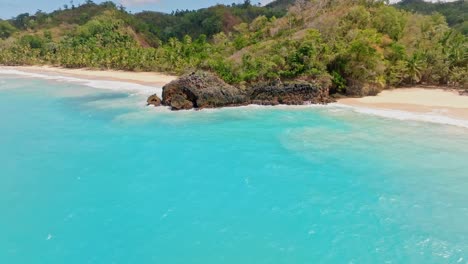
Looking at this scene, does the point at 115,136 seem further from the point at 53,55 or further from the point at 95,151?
the point at 53,55

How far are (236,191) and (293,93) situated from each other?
21.7 metres

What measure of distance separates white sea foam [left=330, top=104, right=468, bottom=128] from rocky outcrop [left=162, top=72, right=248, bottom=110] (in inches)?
441

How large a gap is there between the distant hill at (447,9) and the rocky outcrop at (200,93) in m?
85.9

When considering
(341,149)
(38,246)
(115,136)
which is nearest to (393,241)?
(341,149)

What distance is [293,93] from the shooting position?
1555 inches

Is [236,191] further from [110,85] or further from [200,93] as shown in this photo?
[110,85]

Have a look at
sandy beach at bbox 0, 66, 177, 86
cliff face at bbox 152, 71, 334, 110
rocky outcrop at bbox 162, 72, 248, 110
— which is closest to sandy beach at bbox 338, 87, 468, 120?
cliff face at bbox 152, 71, 334, 110

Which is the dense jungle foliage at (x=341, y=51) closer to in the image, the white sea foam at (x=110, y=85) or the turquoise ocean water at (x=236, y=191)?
the white sea foam at (x=110, y=85)

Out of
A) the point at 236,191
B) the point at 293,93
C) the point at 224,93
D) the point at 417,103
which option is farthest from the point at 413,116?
the point at 236,191

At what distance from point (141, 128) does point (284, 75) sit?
1653cm

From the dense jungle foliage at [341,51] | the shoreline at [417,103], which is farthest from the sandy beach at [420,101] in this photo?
the dense jungle foliage at [341,51]

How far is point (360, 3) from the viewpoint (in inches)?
1975

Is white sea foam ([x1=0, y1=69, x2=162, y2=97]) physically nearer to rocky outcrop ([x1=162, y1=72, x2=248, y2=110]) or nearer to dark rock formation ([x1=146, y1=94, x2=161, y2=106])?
dark rock formation ([x1=146, y1=94, x2=161, y2=106])

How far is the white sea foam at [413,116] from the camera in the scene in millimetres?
30094
